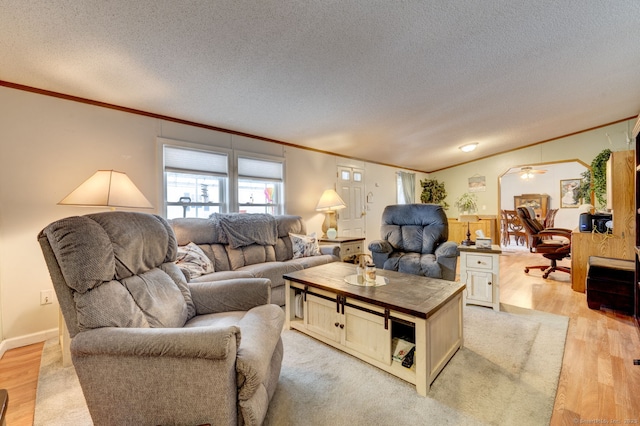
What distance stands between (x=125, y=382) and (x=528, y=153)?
7.80 m

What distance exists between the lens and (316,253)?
363 centimetres

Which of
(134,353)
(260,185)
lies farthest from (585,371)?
(260,185)

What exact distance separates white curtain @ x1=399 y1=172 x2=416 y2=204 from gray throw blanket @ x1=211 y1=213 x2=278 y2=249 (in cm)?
435

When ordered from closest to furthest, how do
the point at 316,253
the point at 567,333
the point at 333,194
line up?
the point at 567,333 → the point at 316,253 → the point at 333,194

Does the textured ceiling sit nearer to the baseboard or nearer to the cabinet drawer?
the cabinet drawer

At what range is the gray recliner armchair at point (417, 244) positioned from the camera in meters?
3.17

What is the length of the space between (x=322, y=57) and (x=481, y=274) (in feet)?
8.84

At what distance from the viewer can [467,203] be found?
7.04 metres

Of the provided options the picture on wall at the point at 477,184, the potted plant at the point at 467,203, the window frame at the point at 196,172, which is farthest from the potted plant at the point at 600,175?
the window frame at the point at 196,172

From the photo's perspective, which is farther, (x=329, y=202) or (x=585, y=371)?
(x=329, y=202)

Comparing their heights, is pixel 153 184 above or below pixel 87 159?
below

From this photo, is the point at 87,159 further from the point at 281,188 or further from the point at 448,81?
the point at 448,81

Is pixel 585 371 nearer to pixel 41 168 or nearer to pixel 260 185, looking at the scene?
pixel 260 185

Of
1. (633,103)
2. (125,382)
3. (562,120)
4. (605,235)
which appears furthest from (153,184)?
(633,103)
